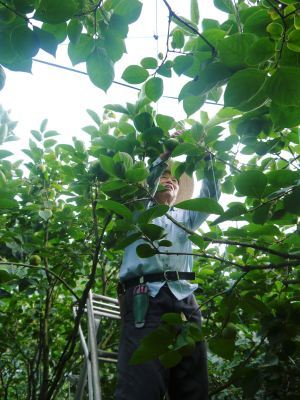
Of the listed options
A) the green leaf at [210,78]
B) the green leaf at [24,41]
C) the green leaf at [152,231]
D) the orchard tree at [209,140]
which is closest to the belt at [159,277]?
the orchard tree at [209,140]

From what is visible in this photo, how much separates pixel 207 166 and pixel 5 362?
3.00 m

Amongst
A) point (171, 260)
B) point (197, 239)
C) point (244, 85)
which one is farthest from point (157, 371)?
point (244, 85)

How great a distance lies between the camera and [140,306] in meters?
1.47

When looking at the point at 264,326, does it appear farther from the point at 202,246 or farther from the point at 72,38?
the point at 72,38

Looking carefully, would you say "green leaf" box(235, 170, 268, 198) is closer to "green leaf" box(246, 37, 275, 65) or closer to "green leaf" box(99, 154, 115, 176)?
"green leaf" box(246, 37, 275, 65)

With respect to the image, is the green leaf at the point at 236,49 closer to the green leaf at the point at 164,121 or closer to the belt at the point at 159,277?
the green leaf at the point at 164,121

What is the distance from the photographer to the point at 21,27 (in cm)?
68

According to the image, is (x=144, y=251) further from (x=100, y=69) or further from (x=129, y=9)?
(x=129, y=9)

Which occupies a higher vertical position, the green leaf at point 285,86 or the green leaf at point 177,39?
the green leaf at point 177,39

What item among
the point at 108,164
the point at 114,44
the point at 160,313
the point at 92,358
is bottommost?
the point at 92,358

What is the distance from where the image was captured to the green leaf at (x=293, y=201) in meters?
0.79

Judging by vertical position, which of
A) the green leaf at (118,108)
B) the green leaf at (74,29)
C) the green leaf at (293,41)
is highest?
the green leaf at (118,108)

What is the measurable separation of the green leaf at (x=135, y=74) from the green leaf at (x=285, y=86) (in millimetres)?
410

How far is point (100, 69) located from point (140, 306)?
988 millimetres
